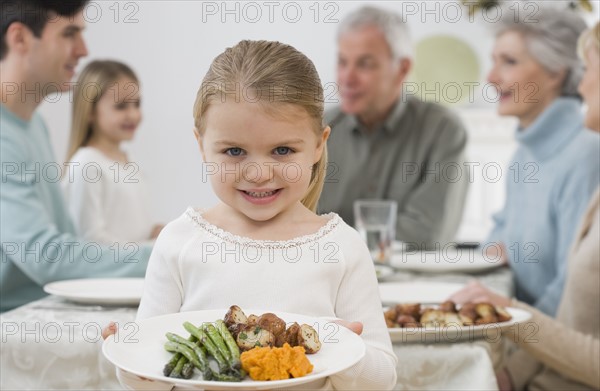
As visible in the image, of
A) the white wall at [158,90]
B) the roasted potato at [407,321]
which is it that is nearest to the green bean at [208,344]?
the roasted potato at [407,321]

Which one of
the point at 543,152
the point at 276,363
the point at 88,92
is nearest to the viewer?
the point at 276,363

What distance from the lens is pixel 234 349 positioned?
833 millimetres

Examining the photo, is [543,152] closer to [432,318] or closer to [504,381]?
[504,381]

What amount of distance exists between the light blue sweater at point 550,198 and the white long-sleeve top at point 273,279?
1508 mm

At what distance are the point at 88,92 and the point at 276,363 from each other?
2400mm

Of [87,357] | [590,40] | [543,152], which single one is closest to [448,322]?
[87,357]

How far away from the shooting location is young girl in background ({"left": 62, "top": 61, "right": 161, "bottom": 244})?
2.72 metres

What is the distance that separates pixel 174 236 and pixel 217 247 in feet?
0.18

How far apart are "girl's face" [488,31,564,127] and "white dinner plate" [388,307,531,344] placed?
5.01 ft

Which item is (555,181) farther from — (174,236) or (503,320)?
(174,236)

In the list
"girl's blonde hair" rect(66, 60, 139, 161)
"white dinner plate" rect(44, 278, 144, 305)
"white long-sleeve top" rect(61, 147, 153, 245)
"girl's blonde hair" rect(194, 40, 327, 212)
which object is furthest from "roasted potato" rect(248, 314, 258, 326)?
"girl's blonde hair" rect(66, 60, 139, 161)

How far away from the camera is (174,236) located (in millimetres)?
967

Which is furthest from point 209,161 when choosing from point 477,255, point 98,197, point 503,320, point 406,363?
point 98,197

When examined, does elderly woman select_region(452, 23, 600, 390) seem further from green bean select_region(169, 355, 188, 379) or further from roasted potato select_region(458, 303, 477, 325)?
green bean select_region(169, 355, 188, 379)
